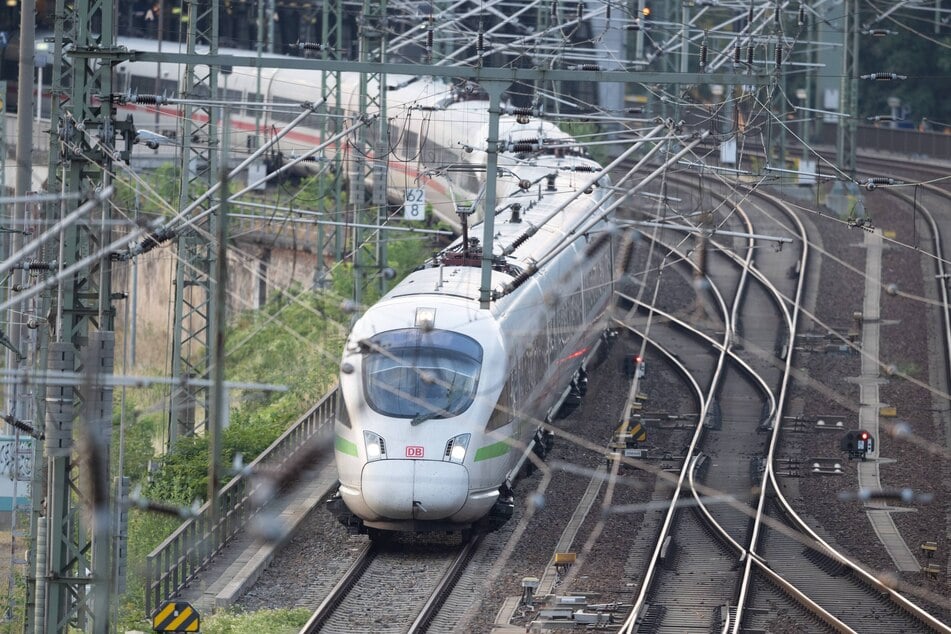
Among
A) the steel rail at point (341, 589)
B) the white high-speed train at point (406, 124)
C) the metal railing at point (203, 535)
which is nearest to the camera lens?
the steel rail at point (341, 589)

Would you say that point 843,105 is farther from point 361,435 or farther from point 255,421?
point 361,435

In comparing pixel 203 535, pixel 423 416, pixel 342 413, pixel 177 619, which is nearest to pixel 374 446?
pixel 423 416

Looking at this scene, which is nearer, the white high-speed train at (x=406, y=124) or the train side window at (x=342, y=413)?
the train side window at (x=342, y=413)

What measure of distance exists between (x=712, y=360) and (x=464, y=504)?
1092 centimetres

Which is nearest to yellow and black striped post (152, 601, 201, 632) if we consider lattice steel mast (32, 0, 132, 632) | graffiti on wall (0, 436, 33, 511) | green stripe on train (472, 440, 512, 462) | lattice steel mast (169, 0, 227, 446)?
lattice steel mast (32, 0, 132, 632)

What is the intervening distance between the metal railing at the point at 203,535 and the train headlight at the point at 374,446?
1.70 m

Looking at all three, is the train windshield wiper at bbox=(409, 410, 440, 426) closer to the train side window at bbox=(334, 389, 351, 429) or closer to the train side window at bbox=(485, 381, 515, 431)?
the train side window at bbox=(485, 381, 515, 431)

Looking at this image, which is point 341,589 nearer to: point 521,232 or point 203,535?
point 203,535

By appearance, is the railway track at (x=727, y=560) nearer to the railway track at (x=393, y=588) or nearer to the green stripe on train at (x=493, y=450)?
the railway track at (x=393, y=588)

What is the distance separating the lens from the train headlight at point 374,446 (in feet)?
52.3

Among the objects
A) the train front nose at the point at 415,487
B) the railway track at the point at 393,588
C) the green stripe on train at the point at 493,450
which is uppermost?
the green stripe on train at the point at 493,450

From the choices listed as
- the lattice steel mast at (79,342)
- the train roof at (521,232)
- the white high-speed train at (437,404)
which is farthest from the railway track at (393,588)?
the train roof at (521,232)

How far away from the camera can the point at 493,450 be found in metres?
16.4

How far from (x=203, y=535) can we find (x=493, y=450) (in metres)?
3.51
